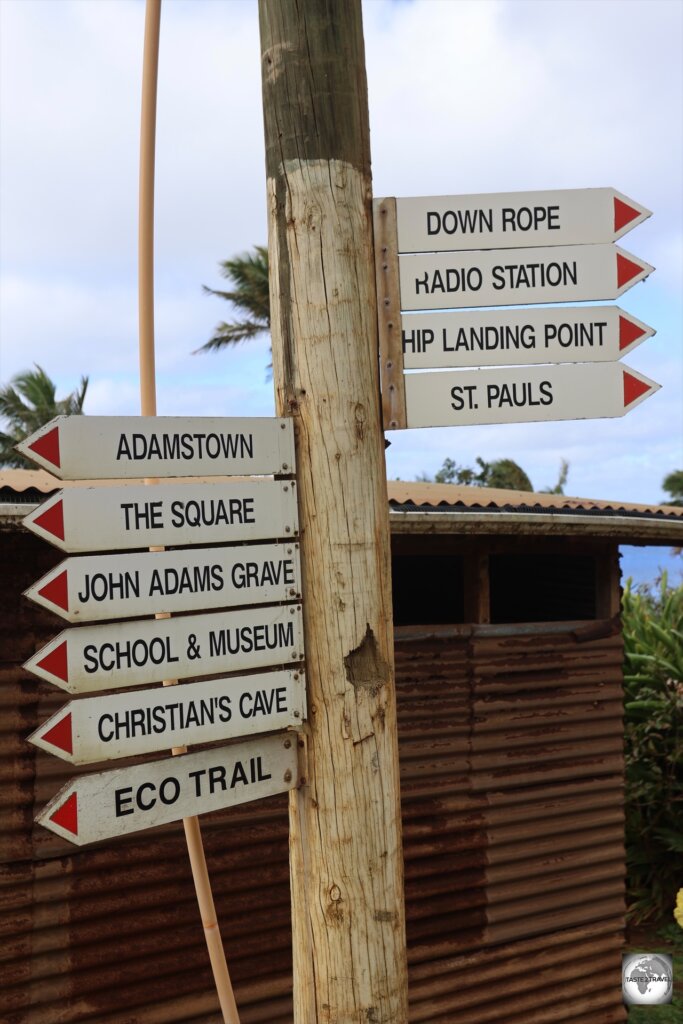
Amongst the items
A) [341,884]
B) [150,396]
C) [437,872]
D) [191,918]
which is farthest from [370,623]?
[437,872]

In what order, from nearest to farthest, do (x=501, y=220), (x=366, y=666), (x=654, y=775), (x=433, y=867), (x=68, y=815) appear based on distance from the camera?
1. (x=68, y=815)
2. (x=366, y=666)
3. (x=501, y=220)
4. (x=433, y=867)
5. (x=654, y=775)

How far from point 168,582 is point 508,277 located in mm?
1461

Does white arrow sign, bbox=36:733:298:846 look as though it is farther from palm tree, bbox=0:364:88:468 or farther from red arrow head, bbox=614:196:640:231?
palm tree, bbox=0:364:88:468

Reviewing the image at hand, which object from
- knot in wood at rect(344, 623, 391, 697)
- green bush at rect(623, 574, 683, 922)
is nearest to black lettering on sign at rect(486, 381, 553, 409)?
knot in wood at rect(344, 623, 391, 697)

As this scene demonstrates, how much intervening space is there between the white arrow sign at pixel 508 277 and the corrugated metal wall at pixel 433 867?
272cm

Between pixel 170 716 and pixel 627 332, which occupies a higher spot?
pixel 627 332

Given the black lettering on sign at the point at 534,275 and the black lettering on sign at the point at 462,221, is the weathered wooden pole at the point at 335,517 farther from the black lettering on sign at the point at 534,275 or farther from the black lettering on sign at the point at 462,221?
the black lettering on sign at the point at 534,275

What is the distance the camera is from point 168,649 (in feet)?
9.51

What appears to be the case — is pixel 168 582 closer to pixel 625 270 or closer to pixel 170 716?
pixel 170 716

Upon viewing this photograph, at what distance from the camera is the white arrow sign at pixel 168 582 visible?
2.76 m

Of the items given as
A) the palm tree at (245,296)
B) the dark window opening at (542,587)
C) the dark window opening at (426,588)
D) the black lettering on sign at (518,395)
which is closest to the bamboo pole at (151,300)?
the black lettering on sign at (518,395)

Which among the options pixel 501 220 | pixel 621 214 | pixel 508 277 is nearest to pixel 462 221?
pixel 501 220

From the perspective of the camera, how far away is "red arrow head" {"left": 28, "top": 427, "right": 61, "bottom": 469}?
2754 mm

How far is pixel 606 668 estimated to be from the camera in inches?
291
